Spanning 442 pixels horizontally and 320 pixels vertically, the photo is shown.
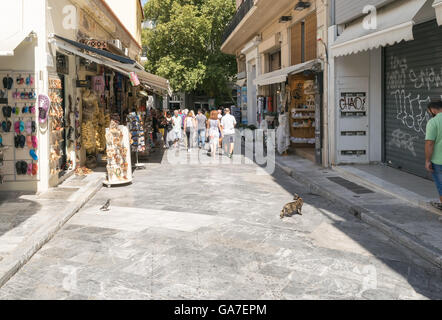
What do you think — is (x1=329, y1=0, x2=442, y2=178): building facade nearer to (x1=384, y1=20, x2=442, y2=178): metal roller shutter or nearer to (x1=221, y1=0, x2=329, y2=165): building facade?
(x1=384, y1=20, x2=442, y2=178): metal roller shutter

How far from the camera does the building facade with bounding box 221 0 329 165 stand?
13.6 m

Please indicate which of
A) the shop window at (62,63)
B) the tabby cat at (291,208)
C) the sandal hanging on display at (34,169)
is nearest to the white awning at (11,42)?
the shop window at (62,63)

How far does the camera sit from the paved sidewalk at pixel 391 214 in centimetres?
591

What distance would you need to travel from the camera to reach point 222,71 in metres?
38.9

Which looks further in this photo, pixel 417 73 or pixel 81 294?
pixel 417 73

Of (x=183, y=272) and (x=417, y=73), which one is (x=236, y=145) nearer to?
(x=417, y=73)

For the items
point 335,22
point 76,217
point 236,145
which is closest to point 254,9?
point 236,145

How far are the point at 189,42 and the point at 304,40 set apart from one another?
2200 cm

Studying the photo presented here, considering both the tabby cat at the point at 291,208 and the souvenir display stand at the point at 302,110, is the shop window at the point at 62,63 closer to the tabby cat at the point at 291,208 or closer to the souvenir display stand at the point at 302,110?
the tabby cat at the point at 291,208

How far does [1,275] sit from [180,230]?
2.57 metres

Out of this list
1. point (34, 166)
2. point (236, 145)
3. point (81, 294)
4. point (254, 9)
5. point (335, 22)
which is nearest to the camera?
point (81, 294)

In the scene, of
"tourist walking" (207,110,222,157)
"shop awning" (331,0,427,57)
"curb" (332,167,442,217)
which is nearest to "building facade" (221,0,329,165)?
"shop awning" (331,0,427,57)

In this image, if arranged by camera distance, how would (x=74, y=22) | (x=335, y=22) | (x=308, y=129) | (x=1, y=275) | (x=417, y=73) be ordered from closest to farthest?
(x=1, y=275), (x=417, y=73), (x=74, y=22), (x=335, y=22), (x=308, y=129)
